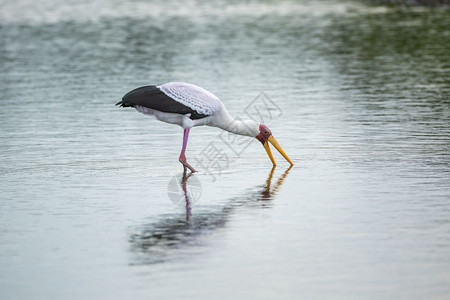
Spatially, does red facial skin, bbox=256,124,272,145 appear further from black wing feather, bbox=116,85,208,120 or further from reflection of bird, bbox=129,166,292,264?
reflection of bird, bbox=129,166,292,264

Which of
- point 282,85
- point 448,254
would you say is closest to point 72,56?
point 282,85

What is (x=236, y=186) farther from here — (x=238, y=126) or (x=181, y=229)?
(x=181, y=229)

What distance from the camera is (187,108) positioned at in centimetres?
1502

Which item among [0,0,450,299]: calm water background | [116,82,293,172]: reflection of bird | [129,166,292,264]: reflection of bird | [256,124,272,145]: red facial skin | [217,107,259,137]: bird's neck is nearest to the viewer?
[0,0,450,299]: calm water background

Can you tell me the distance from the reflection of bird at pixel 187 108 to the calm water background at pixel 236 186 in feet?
1.67

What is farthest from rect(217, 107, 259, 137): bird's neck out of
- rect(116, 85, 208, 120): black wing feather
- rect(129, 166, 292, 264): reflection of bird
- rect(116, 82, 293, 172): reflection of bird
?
rect(129, 166, 292, 264): reflection of bird

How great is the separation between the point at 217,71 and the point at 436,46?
9313 millimetres

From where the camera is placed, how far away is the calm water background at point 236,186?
9.66m

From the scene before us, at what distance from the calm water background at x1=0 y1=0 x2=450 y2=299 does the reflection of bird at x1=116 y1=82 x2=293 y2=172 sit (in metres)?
0.51

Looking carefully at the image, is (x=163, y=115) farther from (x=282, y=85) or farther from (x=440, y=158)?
(x=282, y=85)

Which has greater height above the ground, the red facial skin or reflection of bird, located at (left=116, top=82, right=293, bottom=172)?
reflection of bird, located at (left=116, top=82, right=293, bottom=172)

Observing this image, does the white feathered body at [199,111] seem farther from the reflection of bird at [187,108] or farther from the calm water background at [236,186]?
the calm water background at [236,186]

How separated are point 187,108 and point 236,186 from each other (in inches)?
69.7

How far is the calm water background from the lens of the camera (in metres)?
9.66
